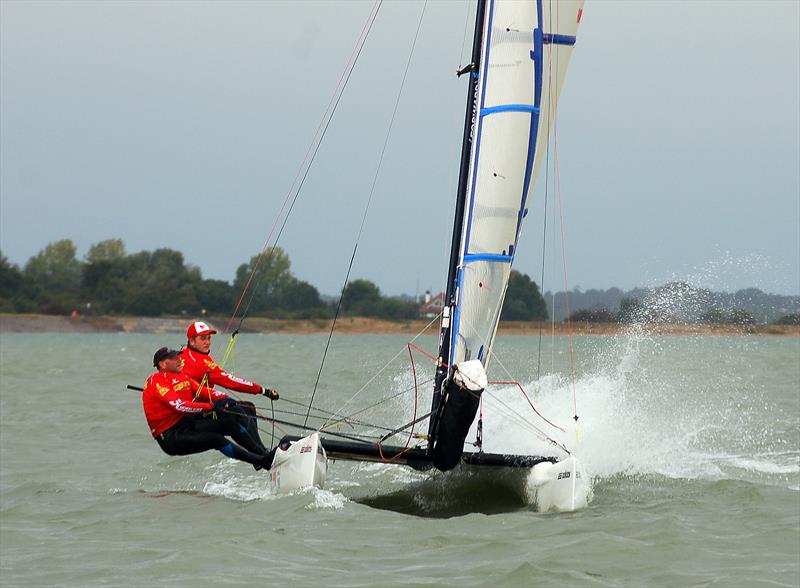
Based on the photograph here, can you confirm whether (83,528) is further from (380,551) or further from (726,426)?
(726,426)

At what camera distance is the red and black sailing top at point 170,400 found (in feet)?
24.6

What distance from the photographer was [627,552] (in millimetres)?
5824

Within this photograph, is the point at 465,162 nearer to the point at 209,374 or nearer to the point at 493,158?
the point at 493,158

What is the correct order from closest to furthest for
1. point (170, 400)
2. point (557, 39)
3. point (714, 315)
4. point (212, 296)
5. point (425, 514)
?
point (425, 514), point (170, 400), point (557, 39), point (714, 315), point (212, 296)

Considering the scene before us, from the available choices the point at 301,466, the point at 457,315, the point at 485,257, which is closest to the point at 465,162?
the point at 485,257

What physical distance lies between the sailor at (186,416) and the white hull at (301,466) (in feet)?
0.72

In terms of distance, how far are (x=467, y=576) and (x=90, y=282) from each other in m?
66.7

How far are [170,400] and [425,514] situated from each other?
5.78ft

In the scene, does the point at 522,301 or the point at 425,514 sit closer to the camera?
the point at 425,514

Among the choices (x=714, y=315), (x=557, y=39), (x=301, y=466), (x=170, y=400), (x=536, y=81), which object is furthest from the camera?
(x=714, y=315)

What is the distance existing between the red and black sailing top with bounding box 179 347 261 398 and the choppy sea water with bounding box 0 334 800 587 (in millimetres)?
714

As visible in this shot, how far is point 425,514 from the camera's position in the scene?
715 cm

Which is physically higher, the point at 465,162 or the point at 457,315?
the point at 465,162

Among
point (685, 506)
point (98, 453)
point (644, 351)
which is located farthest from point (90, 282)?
point (685, 506)
